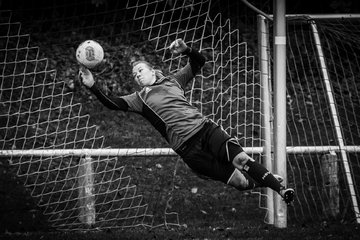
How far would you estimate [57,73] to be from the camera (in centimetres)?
1027

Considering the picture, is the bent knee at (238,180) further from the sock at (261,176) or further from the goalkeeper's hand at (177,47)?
the goalkeeper's hand at (177,47)

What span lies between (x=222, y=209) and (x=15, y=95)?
396 centimetres

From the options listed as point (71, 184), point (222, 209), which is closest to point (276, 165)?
point (222, 209)

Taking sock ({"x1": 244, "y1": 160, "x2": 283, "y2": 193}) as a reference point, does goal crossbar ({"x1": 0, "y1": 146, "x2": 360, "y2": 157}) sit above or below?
above

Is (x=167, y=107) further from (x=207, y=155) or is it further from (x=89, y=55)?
Result: (x=89, y=55)

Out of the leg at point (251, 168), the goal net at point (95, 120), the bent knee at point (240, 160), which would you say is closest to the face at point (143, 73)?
the leg at point (251, 168)

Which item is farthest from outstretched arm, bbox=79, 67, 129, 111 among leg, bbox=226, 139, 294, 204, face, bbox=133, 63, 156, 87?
leg, bbox=226, 139, 294, 204

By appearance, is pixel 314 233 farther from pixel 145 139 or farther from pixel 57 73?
pixel 57 73

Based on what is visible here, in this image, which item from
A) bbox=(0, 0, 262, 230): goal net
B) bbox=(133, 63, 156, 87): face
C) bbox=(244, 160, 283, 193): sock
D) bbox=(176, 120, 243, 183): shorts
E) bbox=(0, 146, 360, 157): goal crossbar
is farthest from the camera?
bbox=(0, 0, 262, 230): goal net

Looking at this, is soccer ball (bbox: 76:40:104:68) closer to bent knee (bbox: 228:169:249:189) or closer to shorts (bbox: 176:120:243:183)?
shorts (bbox: 176:120:243:183)

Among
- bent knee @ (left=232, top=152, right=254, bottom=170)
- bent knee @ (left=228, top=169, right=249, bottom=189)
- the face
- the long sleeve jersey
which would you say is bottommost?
bent knee @ (left=228, top=169, right=249, bottom=189)

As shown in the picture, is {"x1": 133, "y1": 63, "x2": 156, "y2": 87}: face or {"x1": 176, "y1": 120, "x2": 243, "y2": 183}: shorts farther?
{"x1": 133, "y1": 63, "x2": 156, "y2": 87}: face

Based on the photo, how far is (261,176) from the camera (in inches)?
221

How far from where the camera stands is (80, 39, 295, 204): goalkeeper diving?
18.5 ft
